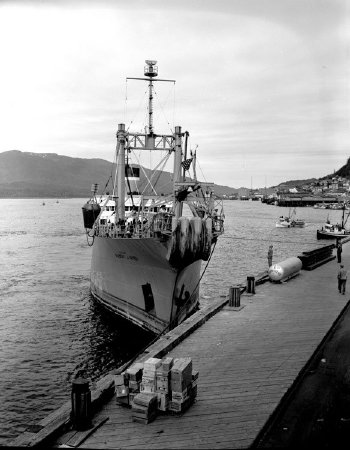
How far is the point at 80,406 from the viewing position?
811 centimetres

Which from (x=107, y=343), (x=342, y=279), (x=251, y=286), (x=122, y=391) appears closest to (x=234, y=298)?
(x=251, y=286)

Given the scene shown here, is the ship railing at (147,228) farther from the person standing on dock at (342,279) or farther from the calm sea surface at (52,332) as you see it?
the person standing on dock at (342,279)

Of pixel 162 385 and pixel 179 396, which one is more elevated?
pixel 162 385

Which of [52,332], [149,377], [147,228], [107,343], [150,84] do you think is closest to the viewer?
[149,377]

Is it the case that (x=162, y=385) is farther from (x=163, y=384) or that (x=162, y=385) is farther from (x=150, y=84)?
(x=150, y=84)

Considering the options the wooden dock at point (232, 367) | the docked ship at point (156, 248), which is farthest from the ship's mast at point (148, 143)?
the wooden dock at point (232, 367)

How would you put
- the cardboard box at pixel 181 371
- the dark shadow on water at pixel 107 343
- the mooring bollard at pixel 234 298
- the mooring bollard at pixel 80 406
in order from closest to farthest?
1. the mooring bollard at pixel 80 406
2. the cardboard box at pixel 181 371
3. the mooring bollard at pixel 234 298
4. the dark shadow on water at pixel 107 343

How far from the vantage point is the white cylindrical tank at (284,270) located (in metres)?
22.5

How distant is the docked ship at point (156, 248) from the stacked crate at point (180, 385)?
28.9 ft

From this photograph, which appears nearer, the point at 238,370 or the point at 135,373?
Answer: the point at 135,373

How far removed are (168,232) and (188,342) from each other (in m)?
6.09

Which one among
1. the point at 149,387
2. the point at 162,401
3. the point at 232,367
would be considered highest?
the point at 149,387

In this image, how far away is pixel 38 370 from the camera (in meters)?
17.5

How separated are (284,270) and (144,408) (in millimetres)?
15929
